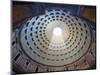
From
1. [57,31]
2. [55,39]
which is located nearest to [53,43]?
[55,39]

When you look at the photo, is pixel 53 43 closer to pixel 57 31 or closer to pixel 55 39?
pixel 55 39

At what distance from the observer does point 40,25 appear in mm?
2051

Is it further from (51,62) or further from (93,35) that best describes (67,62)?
(93,35)

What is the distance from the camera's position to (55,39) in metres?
2.10

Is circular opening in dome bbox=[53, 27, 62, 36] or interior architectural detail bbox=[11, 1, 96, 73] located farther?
circular opening in dome bbox=[53, 27, 62, 36]

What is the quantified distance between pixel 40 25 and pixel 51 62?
1.54ft

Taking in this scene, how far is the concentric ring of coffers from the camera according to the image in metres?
2.02

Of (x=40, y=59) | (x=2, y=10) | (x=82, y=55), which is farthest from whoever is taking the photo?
A: (x=82, y=55)

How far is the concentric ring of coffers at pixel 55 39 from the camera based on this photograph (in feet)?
6.62

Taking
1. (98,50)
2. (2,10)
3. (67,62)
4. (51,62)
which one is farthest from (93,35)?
(2,10)

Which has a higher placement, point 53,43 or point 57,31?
point 57,31

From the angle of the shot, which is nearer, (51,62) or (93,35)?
(51,62)

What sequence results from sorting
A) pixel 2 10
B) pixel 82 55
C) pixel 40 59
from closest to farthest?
pixel 2 10 → pixel 40 59 → pixel 82 55

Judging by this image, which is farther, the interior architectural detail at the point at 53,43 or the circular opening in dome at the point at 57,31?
the circular opening in dome at the point at 57,31
